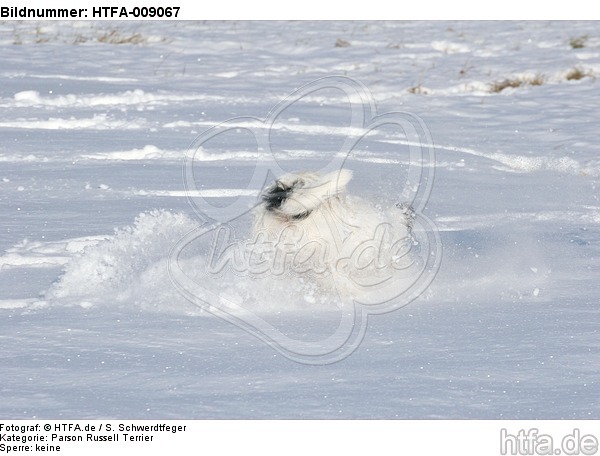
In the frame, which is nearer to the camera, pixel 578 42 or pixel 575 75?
pixel 575 75

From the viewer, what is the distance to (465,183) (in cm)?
623

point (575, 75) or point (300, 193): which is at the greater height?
point (575, 75)

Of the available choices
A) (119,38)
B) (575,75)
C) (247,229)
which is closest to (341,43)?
(119,38)

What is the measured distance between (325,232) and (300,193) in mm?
214

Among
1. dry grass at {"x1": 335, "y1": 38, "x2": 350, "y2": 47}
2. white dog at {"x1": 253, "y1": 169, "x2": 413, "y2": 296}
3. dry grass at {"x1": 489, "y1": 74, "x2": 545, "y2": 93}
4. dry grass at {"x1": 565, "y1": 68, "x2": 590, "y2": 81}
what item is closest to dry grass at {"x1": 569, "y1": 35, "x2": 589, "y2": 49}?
A: dry grass at {"x1": 565, "y1": 68, "x2": 590, "y2": 81}

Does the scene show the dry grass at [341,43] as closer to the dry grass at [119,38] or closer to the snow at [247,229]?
the snow at [247,229]

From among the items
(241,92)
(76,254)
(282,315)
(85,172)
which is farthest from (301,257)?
(241,92)

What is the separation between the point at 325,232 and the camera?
393 cm

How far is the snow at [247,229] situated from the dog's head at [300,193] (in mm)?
338

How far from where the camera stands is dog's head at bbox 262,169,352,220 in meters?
3.85

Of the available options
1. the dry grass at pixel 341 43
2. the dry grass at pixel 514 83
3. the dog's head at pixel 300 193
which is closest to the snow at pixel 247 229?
the dry grass at pixel 514 83

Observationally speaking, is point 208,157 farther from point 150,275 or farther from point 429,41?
point 429,41

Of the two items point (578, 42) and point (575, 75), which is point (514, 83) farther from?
point (578, 42)

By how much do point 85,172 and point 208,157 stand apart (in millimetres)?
995
